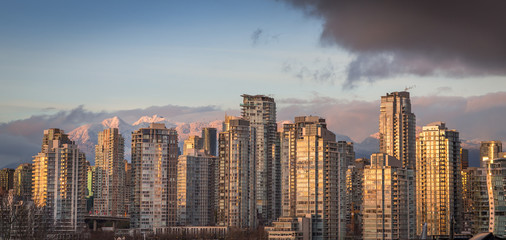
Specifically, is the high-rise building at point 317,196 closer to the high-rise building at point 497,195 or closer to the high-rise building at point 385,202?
the high-rise building at point 385,202

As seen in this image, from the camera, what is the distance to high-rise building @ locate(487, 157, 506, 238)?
152625 mm

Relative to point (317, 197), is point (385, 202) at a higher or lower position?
lower

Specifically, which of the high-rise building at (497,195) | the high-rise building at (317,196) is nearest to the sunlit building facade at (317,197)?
the high-rise building at (317,196)

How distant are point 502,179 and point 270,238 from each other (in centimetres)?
5491

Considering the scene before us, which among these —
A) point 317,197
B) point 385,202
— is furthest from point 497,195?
point 317,197

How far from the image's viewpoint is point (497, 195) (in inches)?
6033

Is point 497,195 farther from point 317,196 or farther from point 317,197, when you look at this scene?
point 317,197

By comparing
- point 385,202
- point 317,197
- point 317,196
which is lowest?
point 385,202

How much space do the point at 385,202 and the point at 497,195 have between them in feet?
114

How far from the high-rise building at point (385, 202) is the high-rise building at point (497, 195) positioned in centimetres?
3137

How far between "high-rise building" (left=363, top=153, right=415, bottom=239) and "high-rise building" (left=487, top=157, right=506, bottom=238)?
103 feet

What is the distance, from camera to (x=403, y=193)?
188 metres

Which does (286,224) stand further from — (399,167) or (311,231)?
(399,167)

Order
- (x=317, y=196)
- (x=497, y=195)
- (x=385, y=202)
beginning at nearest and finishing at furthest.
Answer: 1. (x=497, y=195)
2. (x=385, y=202)
3. (x=317, y=196)
